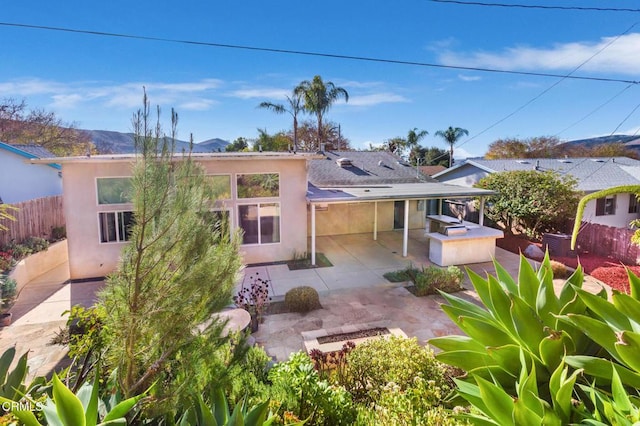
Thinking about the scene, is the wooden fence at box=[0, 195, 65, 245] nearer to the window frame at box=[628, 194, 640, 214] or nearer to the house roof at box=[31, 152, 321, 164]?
the house roof at box=[31, 152, 321, 164]

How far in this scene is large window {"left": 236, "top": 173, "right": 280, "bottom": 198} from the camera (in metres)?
12.2

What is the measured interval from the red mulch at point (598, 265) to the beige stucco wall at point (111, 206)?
8291 millimetres

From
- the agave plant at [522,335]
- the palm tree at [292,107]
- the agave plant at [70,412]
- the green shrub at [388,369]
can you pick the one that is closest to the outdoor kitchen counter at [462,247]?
the green shrub at [388,369]

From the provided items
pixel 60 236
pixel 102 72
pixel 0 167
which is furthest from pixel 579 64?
pixel 0 167

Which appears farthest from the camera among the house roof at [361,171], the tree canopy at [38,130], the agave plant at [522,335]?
the tree canopy at [38,130]

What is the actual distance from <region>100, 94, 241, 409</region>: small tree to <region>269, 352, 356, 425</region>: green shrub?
950 millimetres

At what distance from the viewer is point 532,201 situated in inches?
607

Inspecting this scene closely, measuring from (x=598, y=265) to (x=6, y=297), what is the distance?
19.2m

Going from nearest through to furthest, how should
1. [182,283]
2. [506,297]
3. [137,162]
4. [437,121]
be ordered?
[506,297]
[137,162]
[182,283]
[437,121]

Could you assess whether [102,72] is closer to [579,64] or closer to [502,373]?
[502,373]

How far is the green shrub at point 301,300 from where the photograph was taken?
8.56 m

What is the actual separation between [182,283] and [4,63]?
17888mm

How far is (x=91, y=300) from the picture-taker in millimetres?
9297

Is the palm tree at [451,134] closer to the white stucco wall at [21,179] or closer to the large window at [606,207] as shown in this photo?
the large window at [606,207]
